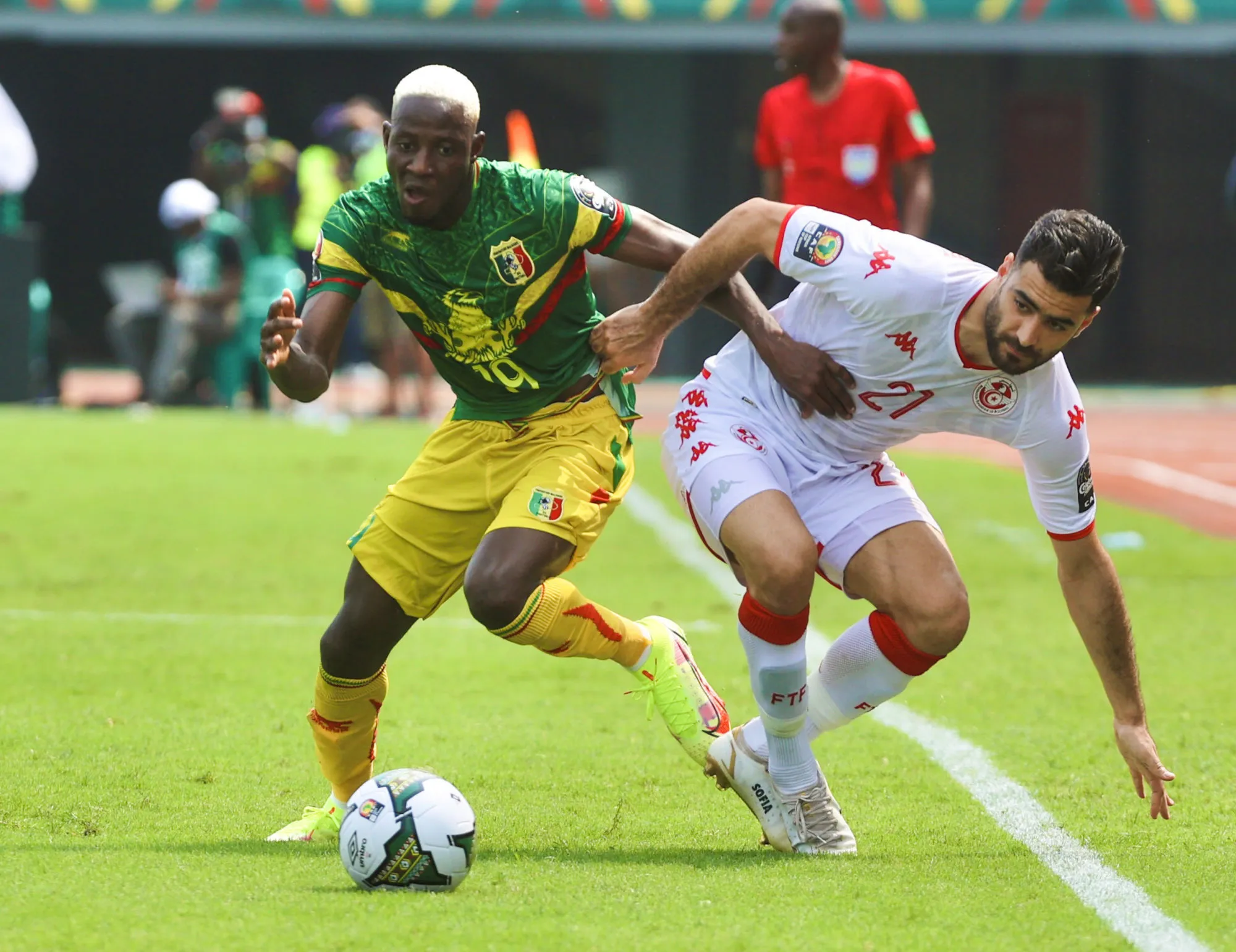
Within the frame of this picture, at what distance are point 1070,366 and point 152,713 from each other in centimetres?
1837

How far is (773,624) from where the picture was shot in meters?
4.86

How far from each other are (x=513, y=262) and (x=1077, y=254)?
5.04 feet

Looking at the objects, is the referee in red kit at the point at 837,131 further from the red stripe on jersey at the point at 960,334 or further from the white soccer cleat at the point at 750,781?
the white soccer cleat at the point at 750,781

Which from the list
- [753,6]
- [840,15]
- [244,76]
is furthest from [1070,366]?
[840,15]

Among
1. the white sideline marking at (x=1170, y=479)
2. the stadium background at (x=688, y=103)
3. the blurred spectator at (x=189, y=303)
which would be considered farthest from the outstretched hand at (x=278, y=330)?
the stadium background at (x=688, y=103)

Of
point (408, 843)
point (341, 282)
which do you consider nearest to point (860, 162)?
point (341, 282)

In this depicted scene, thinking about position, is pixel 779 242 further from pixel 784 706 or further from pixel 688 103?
pixel 688 103

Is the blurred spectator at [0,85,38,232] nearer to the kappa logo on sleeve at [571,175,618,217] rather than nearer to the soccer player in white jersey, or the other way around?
the kappa logo on sleeve at [571,175,618,217]

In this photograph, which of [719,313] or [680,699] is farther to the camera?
[680,699]

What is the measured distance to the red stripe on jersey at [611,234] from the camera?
17.1 feet

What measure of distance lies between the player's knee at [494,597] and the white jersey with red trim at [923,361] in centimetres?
104

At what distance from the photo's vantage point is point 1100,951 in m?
3.81

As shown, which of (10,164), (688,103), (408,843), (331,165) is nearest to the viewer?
(408,843)

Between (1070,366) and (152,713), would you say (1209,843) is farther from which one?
(1070,366)
